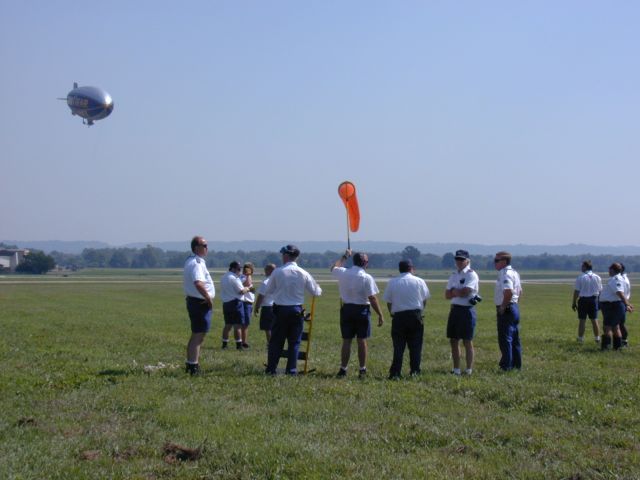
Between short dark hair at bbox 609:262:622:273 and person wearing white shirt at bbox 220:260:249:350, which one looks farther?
person wearing white shirt at bbox 220:260:249:350

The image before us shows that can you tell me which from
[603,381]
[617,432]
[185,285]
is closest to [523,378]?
[603,381]

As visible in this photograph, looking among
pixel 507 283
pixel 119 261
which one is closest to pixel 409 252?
pixel 507 283

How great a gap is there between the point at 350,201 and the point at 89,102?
1907 inches

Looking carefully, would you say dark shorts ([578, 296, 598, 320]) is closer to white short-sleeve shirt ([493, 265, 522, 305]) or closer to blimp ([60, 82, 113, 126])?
white short-sleeve shirt ([493, 265, 522, 305])

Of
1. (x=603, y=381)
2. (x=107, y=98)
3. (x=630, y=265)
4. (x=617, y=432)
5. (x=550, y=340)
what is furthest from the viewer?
(x=630, y=265)

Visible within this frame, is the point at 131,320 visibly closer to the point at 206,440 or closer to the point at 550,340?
the point at 550,340

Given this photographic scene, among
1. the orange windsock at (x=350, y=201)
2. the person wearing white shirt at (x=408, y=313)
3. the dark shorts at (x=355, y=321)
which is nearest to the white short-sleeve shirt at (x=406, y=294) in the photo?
the person wearing white shirt at (x=408, y=313)

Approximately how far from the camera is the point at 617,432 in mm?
8367

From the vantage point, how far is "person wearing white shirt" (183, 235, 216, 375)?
12273 millimetres

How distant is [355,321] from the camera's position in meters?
12.6

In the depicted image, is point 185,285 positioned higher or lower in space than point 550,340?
higher

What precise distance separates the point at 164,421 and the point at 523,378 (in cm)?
577

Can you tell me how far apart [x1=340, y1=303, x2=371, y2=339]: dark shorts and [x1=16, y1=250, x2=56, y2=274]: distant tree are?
385 feet

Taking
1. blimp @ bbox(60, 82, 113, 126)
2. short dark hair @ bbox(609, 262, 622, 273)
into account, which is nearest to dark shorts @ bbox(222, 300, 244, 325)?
short dark hair @ bbox(609, 262, 622, 273)
